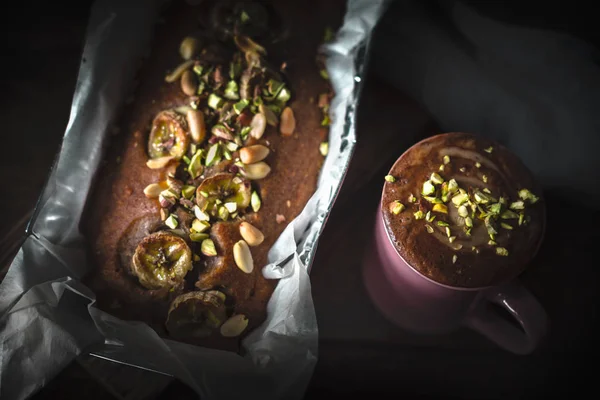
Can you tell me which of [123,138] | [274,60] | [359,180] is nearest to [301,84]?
[274,60]

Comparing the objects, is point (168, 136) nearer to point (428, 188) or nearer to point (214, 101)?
point (214, 101)

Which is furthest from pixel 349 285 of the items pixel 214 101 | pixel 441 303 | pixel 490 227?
pixel 214 101

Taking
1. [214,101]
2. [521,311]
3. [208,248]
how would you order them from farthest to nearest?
[214,101], [208,248], [521,311]

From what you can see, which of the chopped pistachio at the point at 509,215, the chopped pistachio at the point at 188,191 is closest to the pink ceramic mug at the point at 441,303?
the chopped pistachio at the point at 509,215

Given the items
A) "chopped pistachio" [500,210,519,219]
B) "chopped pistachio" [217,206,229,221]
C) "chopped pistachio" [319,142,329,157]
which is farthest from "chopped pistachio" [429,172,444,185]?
"chopped pistachio" [217,206,229,221]

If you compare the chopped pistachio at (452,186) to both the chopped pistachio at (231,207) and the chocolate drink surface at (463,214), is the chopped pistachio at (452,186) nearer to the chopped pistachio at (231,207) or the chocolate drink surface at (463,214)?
the chocolate drink surface at (463,214)

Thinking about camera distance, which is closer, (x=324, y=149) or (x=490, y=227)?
(x=490, y=227)

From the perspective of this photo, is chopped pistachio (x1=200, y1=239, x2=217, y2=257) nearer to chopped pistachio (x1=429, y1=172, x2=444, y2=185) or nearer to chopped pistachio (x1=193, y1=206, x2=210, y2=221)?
chopped pistachio (x1=193, y1=206, x2=210, y2=221)
